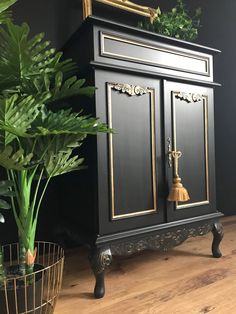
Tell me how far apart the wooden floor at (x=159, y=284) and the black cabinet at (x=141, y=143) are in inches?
3.8

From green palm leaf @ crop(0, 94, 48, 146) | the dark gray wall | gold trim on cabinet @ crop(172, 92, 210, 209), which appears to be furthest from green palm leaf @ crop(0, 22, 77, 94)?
the dark gray wall

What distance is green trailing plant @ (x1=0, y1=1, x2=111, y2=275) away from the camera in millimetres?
933

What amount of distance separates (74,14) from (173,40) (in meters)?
0.69

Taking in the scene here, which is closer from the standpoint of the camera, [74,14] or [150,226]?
[150,226]

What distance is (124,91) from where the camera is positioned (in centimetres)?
135

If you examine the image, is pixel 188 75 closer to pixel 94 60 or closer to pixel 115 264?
pixel 94 60

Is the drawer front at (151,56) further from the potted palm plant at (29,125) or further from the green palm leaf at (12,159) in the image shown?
the green palm leaf at (12,159)

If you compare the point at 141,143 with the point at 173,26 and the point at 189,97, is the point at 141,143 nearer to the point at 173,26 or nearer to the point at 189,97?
the point at 189,97

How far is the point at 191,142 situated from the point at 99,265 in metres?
0.80

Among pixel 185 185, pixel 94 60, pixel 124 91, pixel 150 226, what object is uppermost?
pixel 94 60

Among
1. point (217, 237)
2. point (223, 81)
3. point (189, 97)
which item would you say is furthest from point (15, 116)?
point (223, 81)

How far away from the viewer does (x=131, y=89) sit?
1.37 meters

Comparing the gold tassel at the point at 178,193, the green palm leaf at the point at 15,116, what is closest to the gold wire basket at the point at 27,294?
the green palm leaf at the point at 15,116

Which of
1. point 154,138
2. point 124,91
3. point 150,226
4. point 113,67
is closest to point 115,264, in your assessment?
point 150,226
